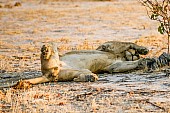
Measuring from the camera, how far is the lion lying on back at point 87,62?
331 inches

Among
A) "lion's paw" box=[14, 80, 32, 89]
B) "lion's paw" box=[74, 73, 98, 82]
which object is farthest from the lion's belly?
"lion's paw" box=[14, 80, 32, 89]

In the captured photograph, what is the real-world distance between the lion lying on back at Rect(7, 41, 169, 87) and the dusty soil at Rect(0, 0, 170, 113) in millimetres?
169

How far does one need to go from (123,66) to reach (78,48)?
187 inches

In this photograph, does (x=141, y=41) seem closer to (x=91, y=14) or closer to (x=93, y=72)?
(x=93, y=72)

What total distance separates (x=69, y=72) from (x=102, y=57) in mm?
966

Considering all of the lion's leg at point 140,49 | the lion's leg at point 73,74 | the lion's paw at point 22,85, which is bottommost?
the lion's paw at point 22,85

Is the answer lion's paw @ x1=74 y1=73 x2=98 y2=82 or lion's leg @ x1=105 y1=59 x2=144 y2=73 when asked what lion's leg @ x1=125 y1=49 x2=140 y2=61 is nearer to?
lion's leg @ x1=105 y1=59 x2=144 y2=73

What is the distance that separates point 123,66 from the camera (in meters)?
9.22

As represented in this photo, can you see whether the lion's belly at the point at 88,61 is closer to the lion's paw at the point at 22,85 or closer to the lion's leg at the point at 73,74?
the lion's leg at the point at 73,74

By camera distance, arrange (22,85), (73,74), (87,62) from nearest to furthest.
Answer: (22,85) → (73,74) → (87,62)

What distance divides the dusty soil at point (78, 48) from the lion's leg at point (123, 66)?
0.15m

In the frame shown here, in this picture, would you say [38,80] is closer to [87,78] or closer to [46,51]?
[46,51]

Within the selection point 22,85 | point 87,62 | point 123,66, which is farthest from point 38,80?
point 123,66

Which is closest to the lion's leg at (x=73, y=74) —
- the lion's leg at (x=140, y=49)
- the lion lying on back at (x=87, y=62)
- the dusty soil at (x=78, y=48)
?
the lion lying on back at (x=87, y=62)
